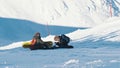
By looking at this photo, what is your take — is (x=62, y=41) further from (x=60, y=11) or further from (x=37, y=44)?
(x=60, y=11)

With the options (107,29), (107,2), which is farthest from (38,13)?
(107,29)

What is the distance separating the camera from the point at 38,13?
124625mm

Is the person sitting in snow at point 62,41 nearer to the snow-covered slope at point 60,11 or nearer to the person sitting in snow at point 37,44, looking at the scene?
the person sitting in snow at point 37,44

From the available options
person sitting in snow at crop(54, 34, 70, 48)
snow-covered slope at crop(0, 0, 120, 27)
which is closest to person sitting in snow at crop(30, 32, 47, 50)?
person sitting in snow at crop(54, 34, 70, 48)

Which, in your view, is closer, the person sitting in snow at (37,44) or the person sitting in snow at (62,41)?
the person sitting in snow at (37,44)

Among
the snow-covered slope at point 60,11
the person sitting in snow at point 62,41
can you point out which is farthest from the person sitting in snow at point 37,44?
the snow-covered slope at point 60,11

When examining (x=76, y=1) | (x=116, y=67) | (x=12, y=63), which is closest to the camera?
(x=116, y=67)

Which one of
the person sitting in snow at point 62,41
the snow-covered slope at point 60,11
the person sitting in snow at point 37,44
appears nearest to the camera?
the person sitting in snow at point 37,44

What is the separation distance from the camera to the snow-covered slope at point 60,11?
12012cm

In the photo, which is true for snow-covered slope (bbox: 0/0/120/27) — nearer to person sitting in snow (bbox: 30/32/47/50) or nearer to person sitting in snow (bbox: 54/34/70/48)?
person sitting in snow (bbox: 54/34/70/48)

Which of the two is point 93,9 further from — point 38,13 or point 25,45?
point 25,45

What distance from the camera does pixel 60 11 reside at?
126 metres

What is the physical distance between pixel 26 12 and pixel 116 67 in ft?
363

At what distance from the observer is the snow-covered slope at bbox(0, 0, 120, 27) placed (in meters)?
120
